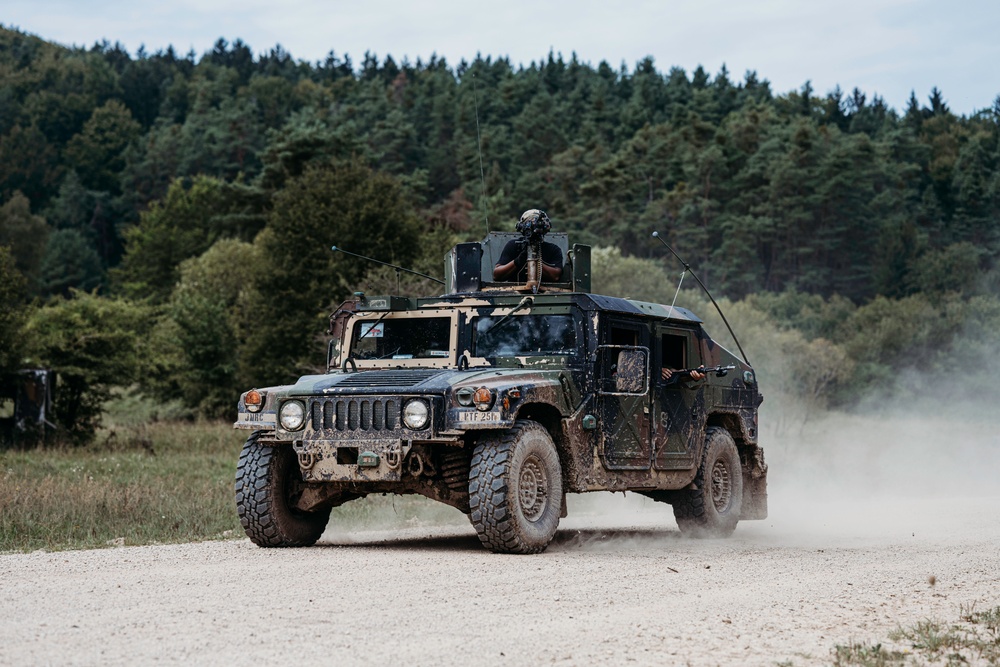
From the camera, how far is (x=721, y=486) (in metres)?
15.8

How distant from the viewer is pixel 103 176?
134625 mm

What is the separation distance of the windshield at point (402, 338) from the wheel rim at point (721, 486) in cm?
395

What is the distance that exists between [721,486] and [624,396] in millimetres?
2716

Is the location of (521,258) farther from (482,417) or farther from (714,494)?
(714,494)

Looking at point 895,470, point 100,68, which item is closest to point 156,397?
point 895,470

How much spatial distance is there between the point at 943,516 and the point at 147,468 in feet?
44.6

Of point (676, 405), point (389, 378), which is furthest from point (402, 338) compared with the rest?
point (676, 405)

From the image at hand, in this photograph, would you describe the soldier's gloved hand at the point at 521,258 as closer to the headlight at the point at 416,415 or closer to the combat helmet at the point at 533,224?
the combat helmet at the point at 533,224

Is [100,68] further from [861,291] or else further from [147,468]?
[147,468]

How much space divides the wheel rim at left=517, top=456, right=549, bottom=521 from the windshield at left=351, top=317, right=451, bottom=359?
1675mm

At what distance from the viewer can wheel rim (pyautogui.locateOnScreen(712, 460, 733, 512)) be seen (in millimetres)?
15609

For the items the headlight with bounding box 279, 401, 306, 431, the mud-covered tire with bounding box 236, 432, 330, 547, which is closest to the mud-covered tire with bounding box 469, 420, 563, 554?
the headlight with bounding box 279, 401, 306, 431

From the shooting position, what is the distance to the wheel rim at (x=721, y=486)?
15609 mm

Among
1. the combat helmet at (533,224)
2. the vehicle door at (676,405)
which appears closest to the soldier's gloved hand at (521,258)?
the combat helmet at (533,224)
